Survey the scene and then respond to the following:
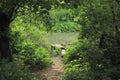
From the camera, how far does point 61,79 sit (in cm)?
1007

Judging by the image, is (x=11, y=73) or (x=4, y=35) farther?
(x=4, y=35)

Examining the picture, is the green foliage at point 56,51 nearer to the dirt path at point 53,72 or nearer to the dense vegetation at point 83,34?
the dirt path at point 53,72

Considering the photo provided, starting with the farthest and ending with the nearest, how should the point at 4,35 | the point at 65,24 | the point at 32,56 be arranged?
1. the point at 65,24
2. the point at 32,56
3. the point at 4,35

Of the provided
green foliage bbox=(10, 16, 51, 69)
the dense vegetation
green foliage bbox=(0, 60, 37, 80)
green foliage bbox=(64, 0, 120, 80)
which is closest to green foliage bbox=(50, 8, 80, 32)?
green foliage bbox=(10, 16, 51, 69)

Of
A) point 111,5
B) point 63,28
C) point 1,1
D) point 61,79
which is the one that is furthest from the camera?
point 63,28

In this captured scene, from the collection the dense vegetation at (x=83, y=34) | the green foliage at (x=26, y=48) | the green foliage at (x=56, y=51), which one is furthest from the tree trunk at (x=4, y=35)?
the green foliage at (x=56, y=51)

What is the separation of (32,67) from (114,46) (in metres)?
3.87

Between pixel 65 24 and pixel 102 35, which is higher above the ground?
pixel 102 35

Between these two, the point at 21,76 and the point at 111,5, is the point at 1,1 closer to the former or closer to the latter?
the point at 21,76

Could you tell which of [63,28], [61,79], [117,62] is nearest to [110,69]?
[117,62]

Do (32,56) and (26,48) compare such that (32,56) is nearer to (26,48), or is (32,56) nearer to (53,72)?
(26,48)

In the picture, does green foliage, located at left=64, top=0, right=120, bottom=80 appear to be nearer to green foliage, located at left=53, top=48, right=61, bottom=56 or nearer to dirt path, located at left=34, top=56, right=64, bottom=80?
dirt path, located at left=34, top=56, right=64, bottom=80

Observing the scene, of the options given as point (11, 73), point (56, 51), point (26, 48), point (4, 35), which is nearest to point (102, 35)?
point (4, 35)

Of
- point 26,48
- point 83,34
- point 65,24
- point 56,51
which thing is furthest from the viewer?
point 65,24
